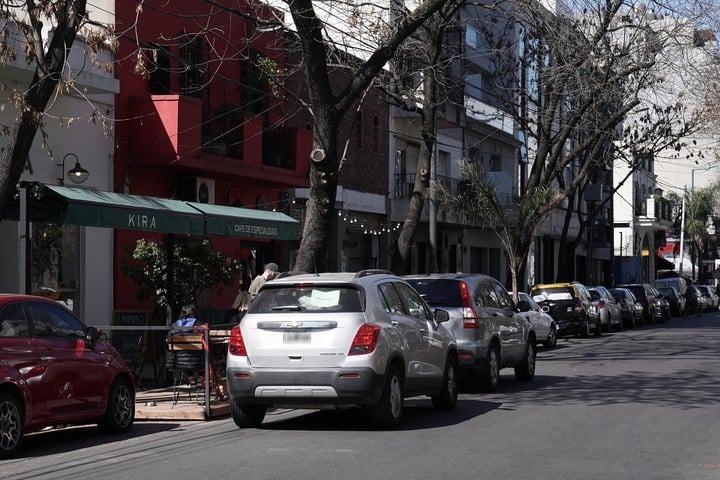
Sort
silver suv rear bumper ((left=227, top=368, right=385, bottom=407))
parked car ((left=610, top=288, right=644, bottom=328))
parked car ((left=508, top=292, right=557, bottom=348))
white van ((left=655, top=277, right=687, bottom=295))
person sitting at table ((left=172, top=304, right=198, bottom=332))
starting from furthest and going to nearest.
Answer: white van ((left=655, top=277, right=687, bottom=295))
parked car ((left=610, top=288, right=644, bottom=328))
parked car ((left=508, top=292, right=557, bottom=348))
person sitting at table ((left=172, top=304, right=198, bottom=332))
silver suv rear bumper ((left=227, top=368, right=385, bottom=407))

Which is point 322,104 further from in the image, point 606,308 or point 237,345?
point 606,308

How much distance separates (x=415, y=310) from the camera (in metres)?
14.3

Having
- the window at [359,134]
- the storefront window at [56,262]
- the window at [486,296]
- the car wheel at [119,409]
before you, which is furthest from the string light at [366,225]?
the car wheel at [119,409]

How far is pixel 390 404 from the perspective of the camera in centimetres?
1273

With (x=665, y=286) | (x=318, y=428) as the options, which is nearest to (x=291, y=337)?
(x=318, y=428)

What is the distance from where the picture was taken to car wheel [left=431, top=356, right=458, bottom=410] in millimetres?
14766

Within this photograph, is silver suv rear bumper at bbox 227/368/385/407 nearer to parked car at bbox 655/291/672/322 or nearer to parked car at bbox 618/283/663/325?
parked car at bbox 618/283/663/325

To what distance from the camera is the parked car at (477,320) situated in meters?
17.1

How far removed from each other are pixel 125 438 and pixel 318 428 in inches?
86.1

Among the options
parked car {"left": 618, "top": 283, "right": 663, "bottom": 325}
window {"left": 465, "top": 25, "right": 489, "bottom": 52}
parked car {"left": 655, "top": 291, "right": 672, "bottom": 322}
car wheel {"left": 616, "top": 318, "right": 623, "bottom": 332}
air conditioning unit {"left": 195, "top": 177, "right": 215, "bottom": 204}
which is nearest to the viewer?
air conditioning unit {"left": 195, "top": 177, "right": 215, "bottom": 204}

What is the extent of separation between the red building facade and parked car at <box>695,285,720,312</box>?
37.7 m

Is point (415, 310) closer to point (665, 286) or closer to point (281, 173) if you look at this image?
point (281, 173)

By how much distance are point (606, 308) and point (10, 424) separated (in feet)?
96.7

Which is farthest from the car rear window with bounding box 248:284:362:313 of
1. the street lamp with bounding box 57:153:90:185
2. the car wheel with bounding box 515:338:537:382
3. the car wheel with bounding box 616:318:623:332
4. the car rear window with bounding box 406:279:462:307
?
the car wheel with bounding box 616:318:623:332
